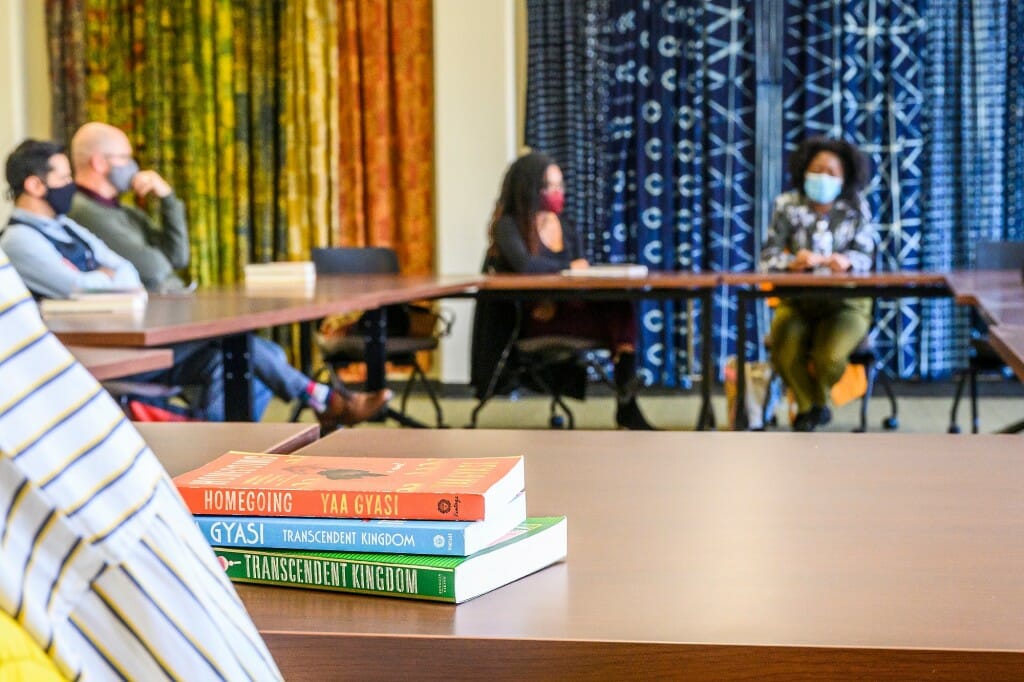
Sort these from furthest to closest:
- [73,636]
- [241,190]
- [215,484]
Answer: [241,190]
[215,484]
[73,636]

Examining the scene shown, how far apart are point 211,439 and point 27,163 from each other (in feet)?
9.28

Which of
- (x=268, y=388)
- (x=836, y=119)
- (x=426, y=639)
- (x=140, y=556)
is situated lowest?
(x=268, y=388)

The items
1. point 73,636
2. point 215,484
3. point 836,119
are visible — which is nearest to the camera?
point 73,636

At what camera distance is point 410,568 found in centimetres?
77

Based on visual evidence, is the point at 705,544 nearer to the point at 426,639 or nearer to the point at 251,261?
the point at 426,639

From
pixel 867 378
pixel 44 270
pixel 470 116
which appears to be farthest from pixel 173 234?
pixel 867 378

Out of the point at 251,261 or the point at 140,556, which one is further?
the point at 251,261

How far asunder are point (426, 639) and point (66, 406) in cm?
33

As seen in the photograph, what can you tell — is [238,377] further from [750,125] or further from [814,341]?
[750,125]

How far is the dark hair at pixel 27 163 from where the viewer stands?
12.4ft

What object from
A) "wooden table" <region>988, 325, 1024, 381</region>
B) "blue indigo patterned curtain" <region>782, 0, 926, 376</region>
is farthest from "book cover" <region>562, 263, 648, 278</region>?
"wooden table" <region>988, 325, 1024, 381</region>

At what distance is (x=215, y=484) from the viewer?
34.0 inches

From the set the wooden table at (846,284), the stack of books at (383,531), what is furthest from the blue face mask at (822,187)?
the stack of books at (383,531)

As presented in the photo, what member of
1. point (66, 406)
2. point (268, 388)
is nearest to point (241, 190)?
point (268, 388)
